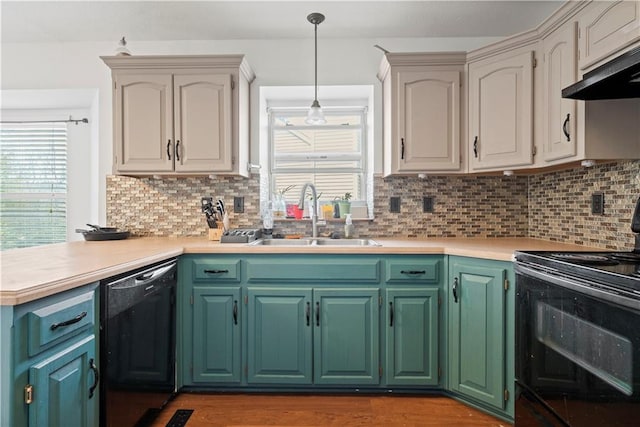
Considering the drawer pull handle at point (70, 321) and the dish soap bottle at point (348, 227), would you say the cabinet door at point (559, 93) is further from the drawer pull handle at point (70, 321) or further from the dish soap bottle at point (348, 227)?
the drawer pull handle at point (70, 321)

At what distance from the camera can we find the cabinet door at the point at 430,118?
2391 mm

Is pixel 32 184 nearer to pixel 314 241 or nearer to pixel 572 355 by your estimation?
pixel 314 241

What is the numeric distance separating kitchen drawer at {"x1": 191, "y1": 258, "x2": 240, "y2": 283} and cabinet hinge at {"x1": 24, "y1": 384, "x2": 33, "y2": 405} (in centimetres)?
107

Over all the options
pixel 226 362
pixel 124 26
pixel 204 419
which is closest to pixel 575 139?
pixel 226 362

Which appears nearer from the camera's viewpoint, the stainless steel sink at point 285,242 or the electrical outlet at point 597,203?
the electrical outlet at point 597,203

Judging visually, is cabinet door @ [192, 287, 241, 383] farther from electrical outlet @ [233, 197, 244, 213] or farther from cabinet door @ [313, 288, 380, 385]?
electrical outlet @ [233, 197, 244, 213]

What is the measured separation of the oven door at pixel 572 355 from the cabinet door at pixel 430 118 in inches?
37.8

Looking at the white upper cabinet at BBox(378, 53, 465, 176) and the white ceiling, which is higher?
the white ceiling

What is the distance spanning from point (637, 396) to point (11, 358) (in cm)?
176

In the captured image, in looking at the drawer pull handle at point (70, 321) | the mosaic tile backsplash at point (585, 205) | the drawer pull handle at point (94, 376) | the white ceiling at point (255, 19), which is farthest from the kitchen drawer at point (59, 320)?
the mosaic tile backsplash at point (585, 205)

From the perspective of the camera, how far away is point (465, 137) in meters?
2.39

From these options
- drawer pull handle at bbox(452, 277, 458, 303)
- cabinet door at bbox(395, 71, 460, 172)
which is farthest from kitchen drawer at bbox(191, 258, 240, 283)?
cabinet door at bbox(395, 71, 460, 172)

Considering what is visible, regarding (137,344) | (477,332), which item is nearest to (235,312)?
(137,344)

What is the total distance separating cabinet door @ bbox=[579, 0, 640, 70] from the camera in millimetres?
1447
